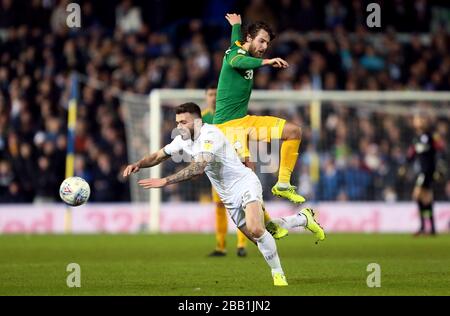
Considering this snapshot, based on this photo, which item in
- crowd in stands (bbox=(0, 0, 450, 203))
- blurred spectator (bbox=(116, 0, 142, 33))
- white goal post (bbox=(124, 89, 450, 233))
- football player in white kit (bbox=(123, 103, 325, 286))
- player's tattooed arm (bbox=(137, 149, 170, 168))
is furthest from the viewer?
blurred spectator (bbox=(116, 0, 142, 33))

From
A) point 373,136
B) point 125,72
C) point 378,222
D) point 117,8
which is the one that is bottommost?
point 378,222

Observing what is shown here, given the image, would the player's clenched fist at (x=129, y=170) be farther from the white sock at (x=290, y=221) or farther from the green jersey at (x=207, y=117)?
the green jersey at (x=207, y=117)

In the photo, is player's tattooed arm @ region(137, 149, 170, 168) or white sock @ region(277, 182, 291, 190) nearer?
player's tattooed arm @ region(137, 149, 170, 168)

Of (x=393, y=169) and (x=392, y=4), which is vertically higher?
(x=392, y=4)

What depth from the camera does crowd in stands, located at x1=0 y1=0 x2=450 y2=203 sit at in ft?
80.4

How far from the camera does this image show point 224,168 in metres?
11.3

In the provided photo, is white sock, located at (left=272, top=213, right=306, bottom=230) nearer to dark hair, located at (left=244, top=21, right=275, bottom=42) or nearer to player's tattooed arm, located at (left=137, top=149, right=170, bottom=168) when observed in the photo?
player's tattooed arm, located at (left=137, top=149, right=170, bottom=168)

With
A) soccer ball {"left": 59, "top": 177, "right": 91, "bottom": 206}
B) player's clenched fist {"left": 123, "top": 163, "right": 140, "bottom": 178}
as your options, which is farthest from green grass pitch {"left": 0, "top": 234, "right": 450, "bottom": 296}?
player's clenched fist {"left": 123, "top": 163, "right": 140, "bottom": 178}

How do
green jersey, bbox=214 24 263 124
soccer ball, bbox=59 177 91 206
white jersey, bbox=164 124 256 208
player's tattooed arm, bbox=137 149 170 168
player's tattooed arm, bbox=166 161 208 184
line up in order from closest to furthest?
1. player's tattooed arm, bbox=166 161 208 184
2. white jersey, bbox=164 124 256 208
3. player's tattooed arm, bbox=137 149 170 168
4. soccer ball, bbox=59 177 91 206
5. green jersey, bbox=214 24 263 124

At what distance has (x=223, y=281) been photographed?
11711 mm

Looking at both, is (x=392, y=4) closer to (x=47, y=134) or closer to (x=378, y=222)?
(x=378, y=222)

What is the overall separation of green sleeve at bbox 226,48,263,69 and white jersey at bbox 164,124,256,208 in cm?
126

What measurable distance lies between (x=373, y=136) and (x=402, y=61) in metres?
3.50
